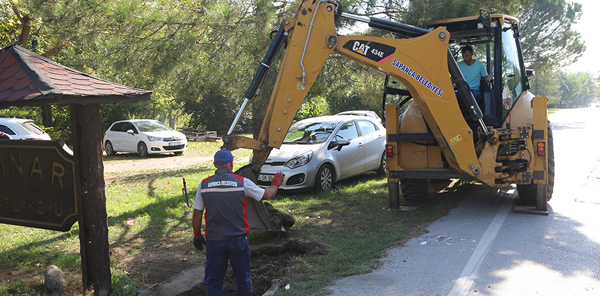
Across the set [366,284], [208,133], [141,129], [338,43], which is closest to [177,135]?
[141,129]

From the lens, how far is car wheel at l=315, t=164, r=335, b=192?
10.3 meters

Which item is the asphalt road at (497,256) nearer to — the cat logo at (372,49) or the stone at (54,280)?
the cat logo at (372,49)

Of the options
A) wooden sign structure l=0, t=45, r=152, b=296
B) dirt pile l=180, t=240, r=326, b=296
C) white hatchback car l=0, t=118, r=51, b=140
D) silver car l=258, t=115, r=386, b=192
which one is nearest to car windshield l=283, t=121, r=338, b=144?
silver car l=258, t=115, r=386, b=192

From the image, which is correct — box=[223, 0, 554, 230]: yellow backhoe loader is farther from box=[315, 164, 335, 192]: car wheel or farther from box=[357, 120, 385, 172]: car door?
box=[357, 120, 385, 172]: car door

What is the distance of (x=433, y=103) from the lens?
7.19 metres

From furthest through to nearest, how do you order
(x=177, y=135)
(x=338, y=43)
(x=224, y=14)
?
(x=177, y=135), (x=224, y=14), (x=338, y=43)

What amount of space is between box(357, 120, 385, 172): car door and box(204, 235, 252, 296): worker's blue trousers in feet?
24.5

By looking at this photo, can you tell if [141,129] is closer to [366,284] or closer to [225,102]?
[225,102]

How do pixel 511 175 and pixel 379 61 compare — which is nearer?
pixel 379 61

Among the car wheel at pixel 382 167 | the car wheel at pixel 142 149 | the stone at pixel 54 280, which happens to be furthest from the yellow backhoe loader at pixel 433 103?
the car wheel at pixel 142 149

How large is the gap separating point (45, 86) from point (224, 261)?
7.31 ft

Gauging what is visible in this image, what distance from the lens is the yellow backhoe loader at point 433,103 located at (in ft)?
21.6

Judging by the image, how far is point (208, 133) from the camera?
28656 millimetres

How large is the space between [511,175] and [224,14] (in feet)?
21.2
